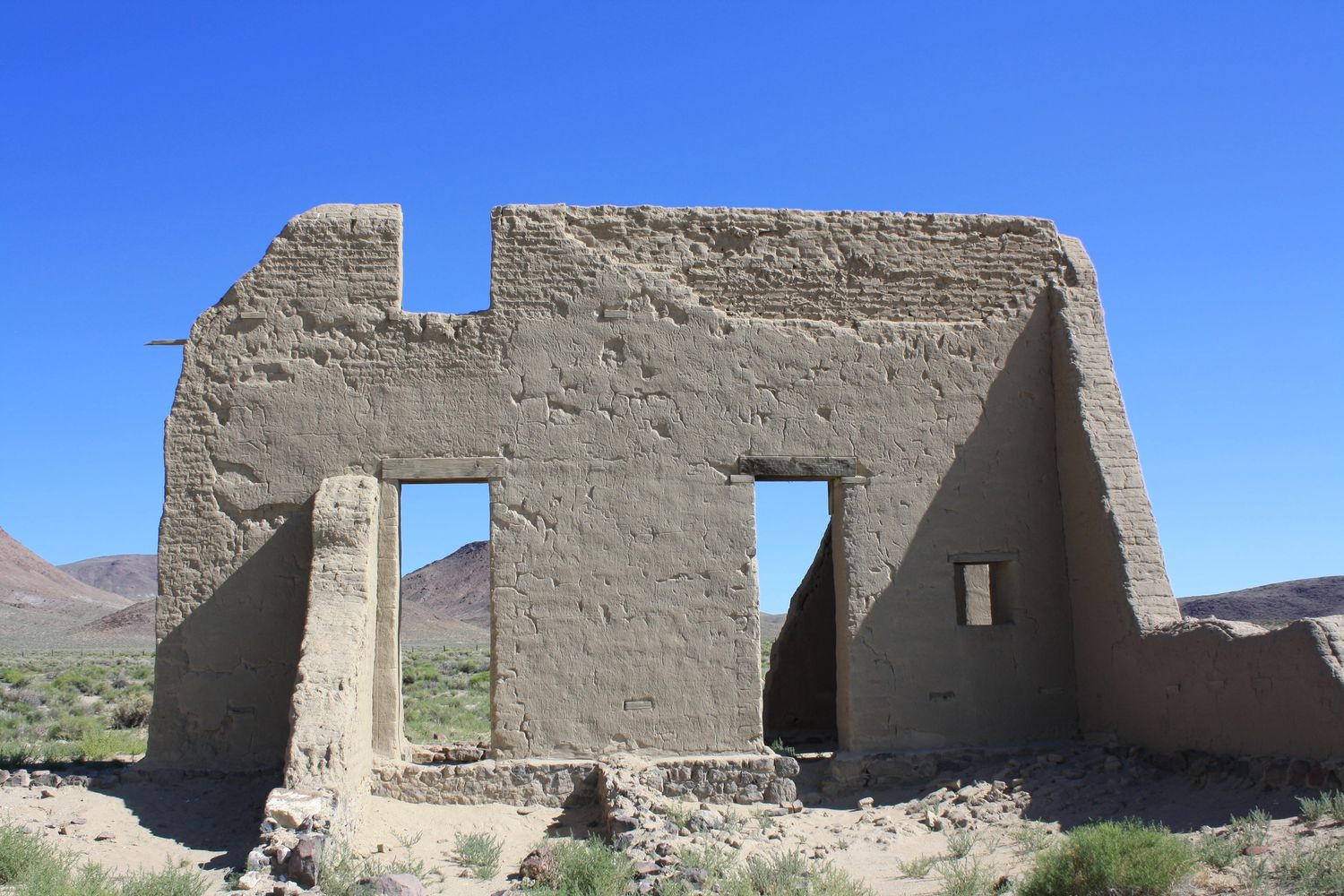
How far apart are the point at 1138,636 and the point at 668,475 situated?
11.1 ft

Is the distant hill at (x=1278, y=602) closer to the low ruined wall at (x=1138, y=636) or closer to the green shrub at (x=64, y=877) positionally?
the low ruined wall at (x=1138, y=636)

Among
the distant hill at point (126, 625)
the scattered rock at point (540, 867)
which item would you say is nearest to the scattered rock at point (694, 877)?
the scattered rock at point (540, 867)

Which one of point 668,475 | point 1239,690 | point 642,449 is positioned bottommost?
point 1239,690

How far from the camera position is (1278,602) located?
32312 mm

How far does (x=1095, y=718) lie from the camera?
8.64 meters

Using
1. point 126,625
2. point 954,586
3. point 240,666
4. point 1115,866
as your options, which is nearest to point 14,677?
point 240,666

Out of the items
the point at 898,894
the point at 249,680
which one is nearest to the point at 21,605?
the point at 249,680

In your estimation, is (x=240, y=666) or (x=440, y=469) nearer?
(x=240, y=666)

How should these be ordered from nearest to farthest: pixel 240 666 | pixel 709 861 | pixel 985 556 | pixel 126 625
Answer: pixel 709 861 < pixel 240 666 < pixel 985 556 < pixel 126 625

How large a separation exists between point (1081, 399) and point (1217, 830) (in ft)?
10.9

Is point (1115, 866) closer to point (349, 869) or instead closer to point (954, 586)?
point (954, 586)

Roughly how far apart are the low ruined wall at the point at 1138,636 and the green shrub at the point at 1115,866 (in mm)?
1460

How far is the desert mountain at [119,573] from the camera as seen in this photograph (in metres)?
99.7

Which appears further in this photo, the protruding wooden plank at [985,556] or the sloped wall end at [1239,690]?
the protruding wooden plank at [985,556]
